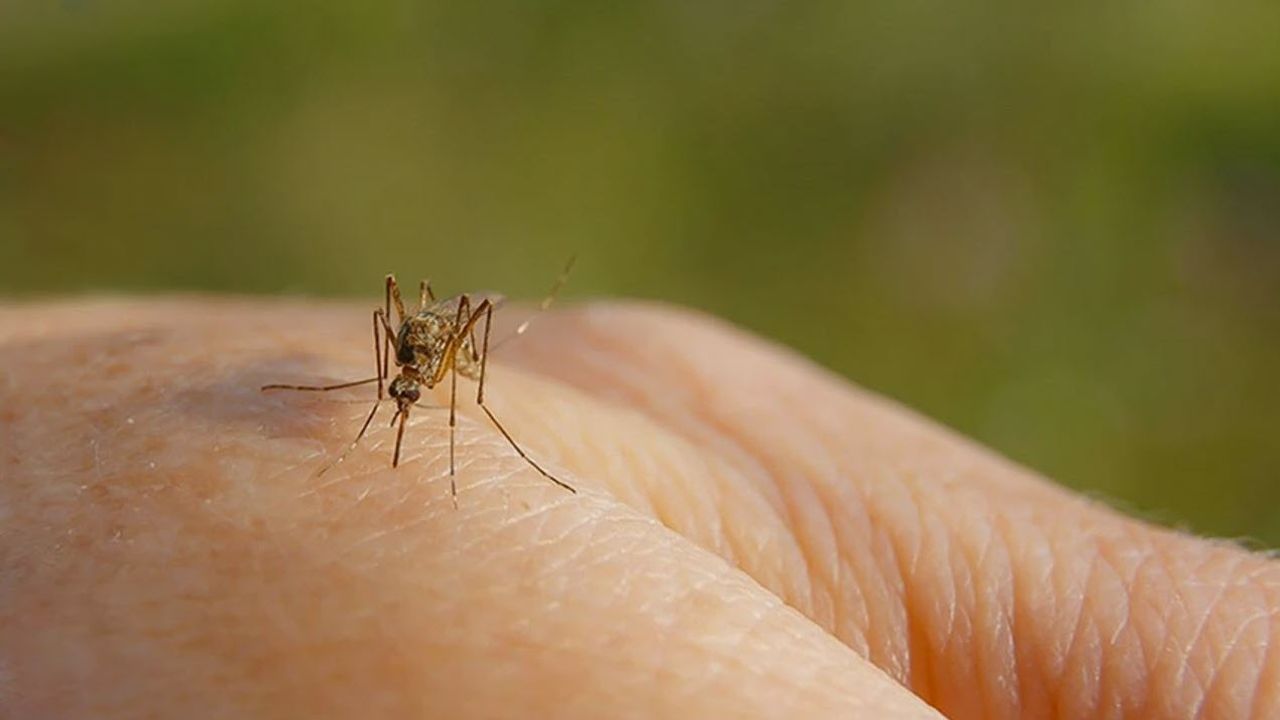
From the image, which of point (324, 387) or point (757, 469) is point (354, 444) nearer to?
point (324, 387)

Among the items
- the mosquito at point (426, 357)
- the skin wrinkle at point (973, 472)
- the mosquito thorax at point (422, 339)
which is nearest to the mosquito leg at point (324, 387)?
the mosquito at point (426, 357)

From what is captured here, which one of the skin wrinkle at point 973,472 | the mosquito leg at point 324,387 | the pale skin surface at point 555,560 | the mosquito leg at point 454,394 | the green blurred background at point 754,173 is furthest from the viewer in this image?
the green blurred background at point 754,173

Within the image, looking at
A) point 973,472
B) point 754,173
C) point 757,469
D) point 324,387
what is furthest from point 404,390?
point 754,173

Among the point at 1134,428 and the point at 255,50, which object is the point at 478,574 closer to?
the point at 1134,428

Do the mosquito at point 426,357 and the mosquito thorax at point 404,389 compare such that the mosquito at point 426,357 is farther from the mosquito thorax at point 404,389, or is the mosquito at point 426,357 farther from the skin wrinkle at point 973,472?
the skin wrinkle at point 973,472

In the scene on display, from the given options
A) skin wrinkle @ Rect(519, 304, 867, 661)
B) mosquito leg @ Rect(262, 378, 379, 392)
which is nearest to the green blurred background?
skin wrinkle @ Rect(519, 304, 867, 661)

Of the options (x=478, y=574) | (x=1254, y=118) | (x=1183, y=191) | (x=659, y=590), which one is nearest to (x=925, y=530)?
(x=659, y=590)

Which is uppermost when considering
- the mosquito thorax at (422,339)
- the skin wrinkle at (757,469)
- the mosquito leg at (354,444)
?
the mosquito thorax at (422,339)
